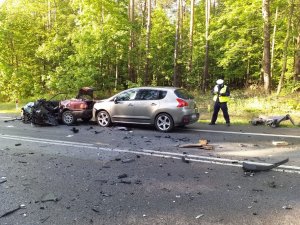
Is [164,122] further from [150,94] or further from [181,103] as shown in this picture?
[150,94]

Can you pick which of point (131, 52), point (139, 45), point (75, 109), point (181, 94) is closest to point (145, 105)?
point (181, 94)

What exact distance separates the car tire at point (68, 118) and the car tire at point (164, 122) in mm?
4208

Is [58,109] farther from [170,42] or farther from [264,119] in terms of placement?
[170,42]

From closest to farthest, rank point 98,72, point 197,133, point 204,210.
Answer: point 204,210 < point 197,133 < point 98,72

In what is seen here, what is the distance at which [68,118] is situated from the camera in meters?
13.4

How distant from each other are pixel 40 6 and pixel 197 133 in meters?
26.7

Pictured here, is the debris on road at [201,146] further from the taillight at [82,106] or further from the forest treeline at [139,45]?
the forest treeline at [139,45]

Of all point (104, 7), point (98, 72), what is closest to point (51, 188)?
point (98, 72)

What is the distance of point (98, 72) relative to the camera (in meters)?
21.0

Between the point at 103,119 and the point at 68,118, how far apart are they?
6.15 ft

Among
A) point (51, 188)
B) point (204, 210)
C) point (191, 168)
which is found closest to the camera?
point (204, 210)

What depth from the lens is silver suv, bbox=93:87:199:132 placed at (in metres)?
10.8

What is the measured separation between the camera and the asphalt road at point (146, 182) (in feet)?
13.5

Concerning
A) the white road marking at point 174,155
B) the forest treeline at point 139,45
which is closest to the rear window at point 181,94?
the white road marking at point 174,155
